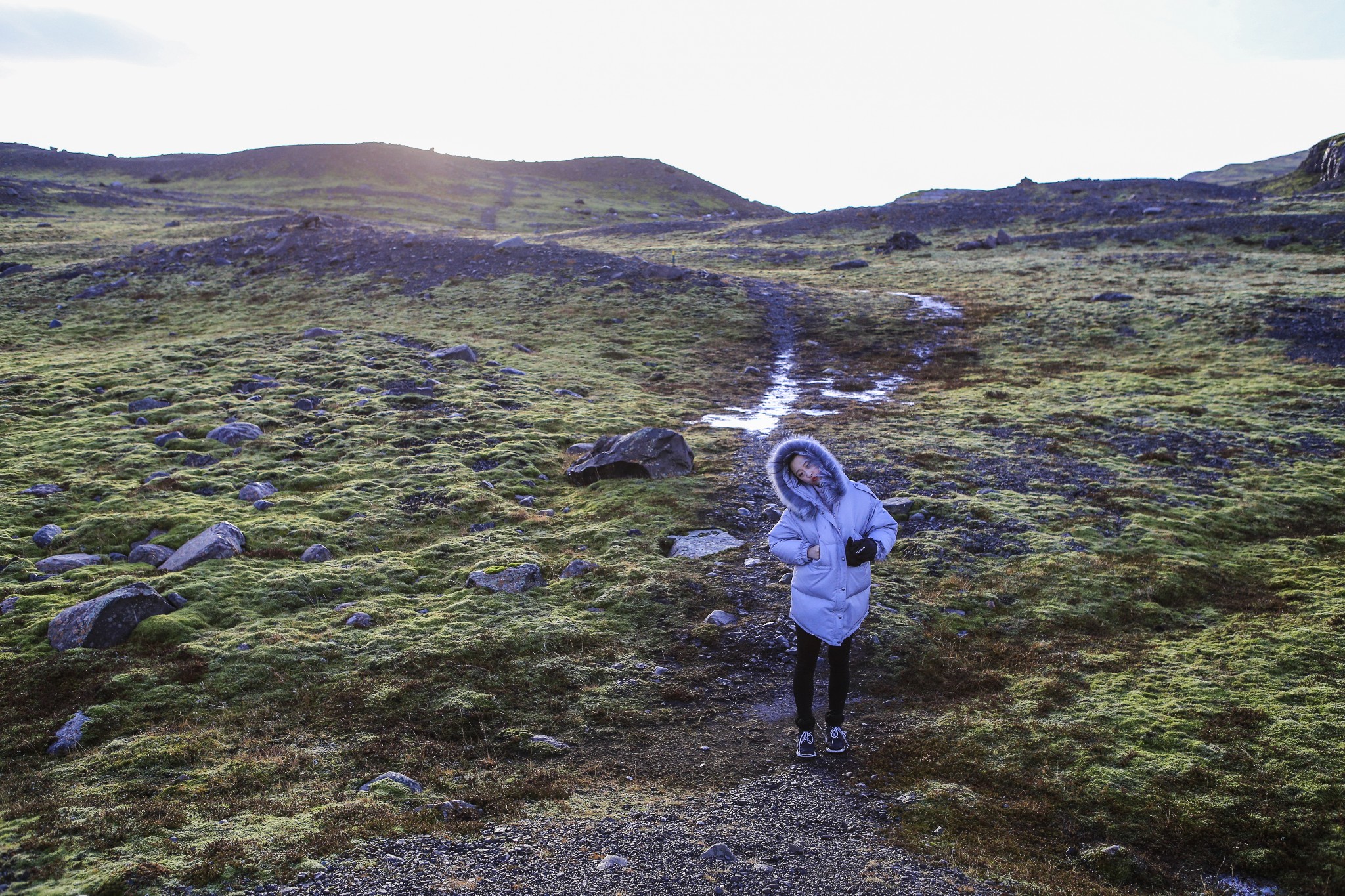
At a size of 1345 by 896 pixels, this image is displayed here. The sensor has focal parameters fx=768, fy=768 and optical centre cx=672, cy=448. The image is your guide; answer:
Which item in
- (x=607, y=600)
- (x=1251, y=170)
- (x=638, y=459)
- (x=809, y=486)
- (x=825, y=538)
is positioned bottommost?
(x=607, y=600)

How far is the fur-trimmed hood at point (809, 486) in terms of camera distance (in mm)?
8469

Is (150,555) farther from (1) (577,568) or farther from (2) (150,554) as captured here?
(1) (577,568)

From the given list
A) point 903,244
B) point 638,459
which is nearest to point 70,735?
point 638,459

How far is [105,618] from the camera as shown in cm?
1059

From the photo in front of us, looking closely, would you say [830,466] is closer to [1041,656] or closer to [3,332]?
[1041,656]

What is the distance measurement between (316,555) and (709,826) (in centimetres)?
932

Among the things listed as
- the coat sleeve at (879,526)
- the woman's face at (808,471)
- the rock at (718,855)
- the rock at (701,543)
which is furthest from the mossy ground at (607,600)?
the woman's face at (808,471)

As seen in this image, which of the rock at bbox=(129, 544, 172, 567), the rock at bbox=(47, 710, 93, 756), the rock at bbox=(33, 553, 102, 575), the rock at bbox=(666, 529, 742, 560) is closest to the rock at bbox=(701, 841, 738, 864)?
the rock at bbox=(47, 710, 93, 756)

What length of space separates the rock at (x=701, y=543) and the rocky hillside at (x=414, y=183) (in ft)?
244

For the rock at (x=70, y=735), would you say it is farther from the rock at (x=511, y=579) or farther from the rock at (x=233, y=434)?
the rock at (x=233, y=434)

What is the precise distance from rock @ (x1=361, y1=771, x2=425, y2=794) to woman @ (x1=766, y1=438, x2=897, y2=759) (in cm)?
406

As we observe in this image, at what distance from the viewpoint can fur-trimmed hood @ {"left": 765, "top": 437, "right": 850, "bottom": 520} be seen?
8469 mm

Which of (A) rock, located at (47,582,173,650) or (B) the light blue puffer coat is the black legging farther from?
(A) rock, located at (47,582,173,650)

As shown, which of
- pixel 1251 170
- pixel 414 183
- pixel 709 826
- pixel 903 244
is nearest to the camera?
pixel 709 826
